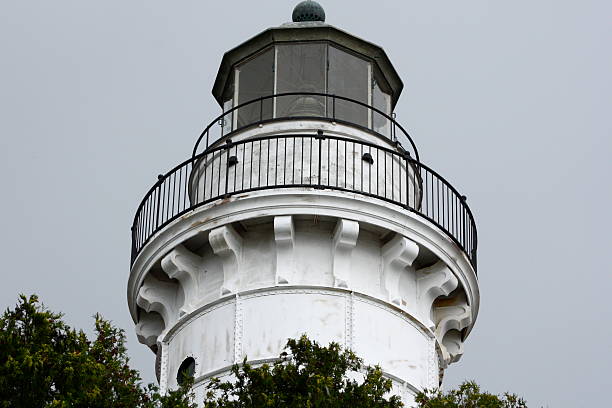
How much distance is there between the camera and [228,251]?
96.7 feet

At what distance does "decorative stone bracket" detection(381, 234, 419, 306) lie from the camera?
97.1 feet

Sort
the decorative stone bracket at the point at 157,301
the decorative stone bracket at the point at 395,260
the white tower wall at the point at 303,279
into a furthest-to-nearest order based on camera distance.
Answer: the decorative stone bracket at the point at 157,301, the decorative stone bracket at the point at 395,260, the white tower wall at the point at 303,279

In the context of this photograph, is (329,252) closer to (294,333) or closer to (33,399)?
(294,333)

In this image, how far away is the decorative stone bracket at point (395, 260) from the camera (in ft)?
97.1


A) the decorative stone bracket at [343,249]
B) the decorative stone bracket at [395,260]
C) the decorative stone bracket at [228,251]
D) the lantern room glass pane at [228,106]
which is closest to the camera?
the decorative stone bracket at [343,249]

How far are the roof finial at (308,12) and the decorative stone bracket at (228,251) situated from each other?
537 cm

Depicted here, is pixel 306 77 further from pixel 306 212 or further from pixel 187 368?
pixel 187 368

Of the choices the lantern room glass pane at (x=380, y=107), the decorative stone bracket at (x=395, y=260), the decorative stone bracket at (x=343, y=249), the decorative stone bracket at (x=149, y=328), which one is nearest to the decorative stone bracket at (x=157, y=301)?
the decorative stone bracket at (x=149, y=328)

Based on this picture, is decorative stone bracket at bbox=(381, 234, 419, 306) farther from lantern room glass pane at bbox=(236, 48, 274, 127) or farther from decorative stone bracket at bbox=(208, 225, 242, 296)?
lantern room glass pane at bbox=(236, 48, 274, 127)

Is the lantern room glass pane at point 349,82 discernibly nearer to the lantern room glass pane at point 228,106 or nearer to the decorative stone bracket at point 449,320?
the lantern room glass pane at point 228,106

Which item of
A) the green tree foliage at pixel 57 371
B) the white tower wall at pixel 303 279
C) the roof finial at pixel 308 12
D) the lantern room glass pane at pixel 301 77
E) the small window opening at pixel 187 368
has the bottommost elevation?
the green tree foliage at pixel 57 371

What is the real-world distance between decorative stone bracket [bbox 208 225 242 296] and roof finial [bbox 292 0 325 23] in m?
5.37

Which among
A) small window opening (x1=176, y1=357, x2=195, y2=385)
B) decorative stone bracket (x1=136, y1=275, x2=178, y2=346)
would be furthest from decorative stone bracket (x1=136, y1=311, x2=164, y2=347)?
small window opening (x1=176, y1=357, x2=195, y2=385)

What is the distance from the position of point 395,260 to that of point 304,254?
1.39m
